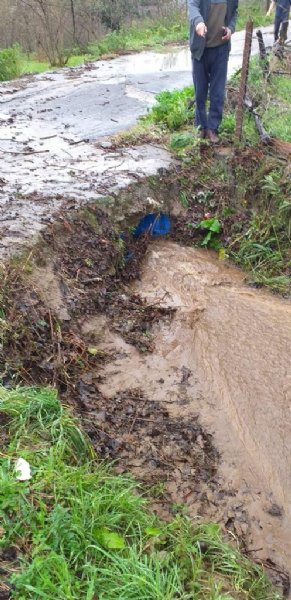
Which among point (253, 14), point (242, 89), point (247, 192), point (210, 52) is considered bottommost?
point (247, 192)

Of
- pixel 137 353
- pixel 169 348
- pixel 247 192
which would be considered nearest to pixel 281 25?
pixel 247 192

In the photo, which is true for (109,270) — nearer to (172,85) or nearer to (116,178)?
(116,178)

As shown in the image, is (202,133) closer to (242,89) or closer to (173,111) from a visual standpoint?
(242,89)

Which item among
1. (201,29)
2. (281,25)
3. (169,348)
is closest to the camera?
(169,348)

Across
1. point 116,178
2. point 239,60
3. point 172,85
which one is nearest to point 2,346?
point 116,178

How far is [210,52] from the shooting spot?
560 cm

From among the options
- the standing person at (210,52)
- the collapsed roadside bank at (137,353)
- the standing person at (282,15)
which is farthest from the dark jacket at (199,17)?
the standing person at (282,15)

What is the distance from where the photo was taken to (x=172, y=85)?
886cm

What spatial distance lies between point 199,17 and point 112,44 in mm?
8654

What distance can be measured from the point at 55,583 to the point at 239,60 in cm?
997

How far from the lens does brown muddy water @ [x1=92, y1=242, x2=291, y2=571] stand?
312 cm

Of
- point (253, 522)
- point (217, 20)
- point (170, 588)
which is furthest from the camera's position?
point (217, 20)

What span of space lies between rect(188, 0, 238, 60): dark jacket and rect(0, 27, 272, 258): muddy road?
1156 millimetres

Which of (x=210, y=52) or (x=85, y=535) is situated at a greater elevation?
(x=210, y=52)
